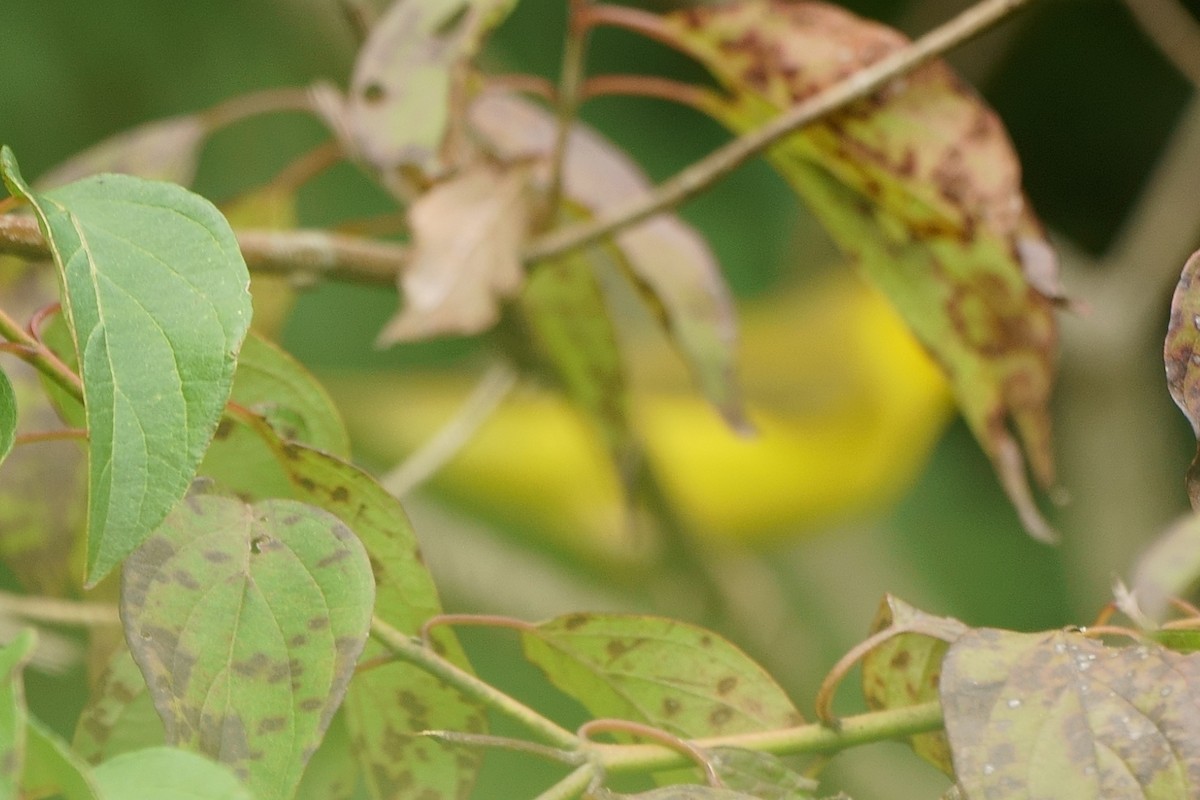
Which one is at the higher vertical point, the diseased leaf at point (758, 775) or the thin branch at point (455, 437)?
the diseased leaf at point (758, 775)

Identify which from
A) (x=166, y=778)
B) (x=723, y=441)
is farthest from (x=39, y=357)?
(x=723, y=441)

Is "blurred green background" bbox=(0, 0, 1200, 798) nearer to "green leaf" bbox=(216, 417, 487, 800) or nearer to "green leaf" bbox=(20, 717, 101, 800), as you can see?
"green leaf" bbox=(216, 417, 487, 800)

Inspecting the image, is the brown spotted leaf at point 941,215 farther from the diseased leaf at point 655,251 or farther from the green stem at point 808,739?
the green stem at point 808,739

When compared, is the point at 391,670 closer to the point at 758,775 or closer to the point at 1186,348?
the point at 758,775

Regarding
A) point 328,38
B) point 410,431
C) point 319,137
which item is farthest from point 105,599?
point 319,137

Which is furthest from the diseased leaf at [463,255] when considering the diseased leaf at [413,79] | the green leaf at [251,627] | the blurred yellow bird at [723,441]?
the blurred yellow bird at [723,441]

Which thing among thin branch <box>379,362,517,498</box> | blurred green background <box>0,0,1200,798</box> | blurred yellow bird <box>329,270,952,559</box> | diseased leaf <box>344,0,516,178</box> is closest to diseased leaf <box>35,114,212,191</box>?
diseased leaf <box>344,0,516,178</box>
